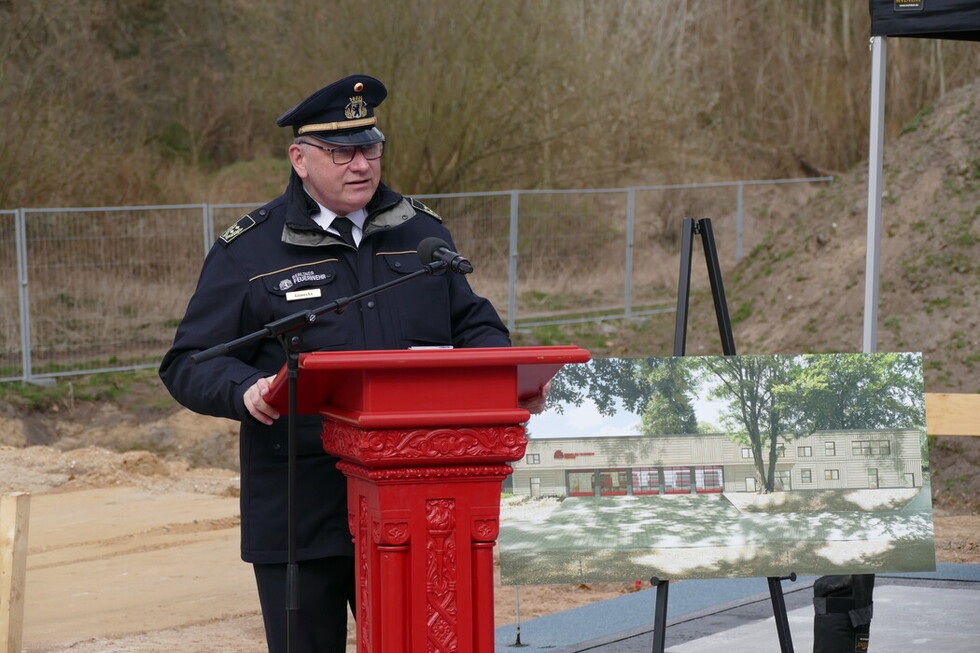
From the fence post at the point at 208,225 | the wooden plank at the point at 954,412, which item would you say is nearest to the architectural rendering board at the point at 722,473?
the wooden plank at the point at 954,412

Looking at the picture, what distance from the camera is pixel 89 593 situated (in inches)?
308

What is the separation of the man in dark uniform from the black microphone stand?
0.27m

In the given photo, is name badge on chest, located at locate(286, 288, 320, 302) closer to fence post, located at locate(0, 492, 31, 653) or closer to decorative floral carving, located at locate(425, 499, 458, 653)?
decorative floral carving, located at locate(425, 499, 458, 653)

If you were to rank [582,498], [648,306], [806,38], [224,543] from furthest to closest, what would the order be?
[806,38]
[648,306]
[224,543]
[582,498]

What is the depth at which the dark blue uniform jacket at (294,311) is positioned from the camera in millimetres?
3410

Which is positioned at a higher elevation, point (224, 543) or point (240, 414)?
point (240, 414)

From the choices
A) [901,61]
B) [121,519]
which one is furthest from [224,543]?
[901,61]

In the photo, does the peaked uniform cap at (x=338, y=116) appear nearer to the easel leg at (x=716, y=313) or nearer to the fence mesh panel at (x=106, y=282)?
the easel leg at (x=716, y=313)

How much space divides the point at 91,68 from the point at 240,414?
19.2 meters

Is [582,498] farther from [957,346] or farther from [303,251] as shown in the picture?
[957,346]

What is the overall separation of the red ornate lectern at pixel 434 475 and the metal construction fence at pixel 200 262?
37.8 ft

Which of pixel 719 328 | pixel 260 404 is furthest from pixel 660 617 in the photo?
pixel 260 404

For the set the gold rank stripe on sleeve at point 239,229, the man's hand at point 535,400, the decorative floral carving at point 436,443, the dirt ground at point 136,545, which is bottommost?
the dirt ground at point 136,545

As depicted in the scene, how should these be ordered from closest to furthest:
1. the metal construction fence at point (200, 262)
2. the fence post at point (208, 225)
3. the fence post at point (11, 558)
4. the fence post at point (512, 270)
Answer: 1. the fence post at point (11, 558)
2. the metal construction fence at point (200, 262)
3. the fence post at point (208, 225)
4. the fence post at point (512, 270)
